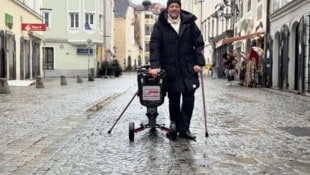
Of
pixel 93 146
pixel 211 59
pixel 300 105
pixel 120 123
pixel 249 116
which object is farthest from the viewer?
pixel 211 59

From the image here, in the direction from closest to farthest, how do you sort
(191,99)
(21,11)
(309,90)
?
(191,99) → (309,90) → (21,11)

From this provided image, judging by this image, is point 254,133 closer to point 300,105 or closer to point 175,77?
point 175,77

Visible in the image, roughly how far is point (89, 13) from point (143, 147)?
5031 cm

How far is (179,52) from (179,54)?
0.03m

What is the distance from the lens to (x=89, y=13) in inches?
2242

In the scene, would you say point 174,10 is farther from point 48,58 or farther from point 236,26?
point 48,58

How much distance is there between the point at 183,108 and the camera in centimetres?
848

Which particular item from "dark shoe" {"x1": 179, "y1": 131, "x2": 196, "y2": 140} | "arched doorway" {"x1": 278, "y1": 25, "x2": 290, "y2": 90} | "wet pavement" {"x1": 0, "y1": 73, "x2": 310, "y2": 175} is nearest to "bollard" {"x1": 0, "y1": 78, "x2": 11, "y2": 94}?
"wet pavement" {"x1": 0, "y1": 73, "x2": 310, "y2": 175}

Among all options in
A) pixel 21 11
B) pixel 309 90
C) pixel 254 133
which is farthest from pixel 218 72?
pixel 254 133

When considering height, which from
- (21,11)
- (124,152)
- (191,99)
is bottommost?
(124,152)

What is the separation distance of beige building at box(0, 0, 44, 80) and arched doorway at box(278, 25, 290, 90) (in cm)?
1376

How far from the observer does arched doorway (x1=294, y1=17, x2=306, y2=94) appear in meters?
21.4

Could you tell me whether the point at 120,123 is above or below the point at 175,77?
below

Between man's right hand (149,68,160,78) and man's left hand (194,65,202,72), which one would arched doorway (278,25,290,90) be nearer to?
man's left hand (194,65,202,72)
